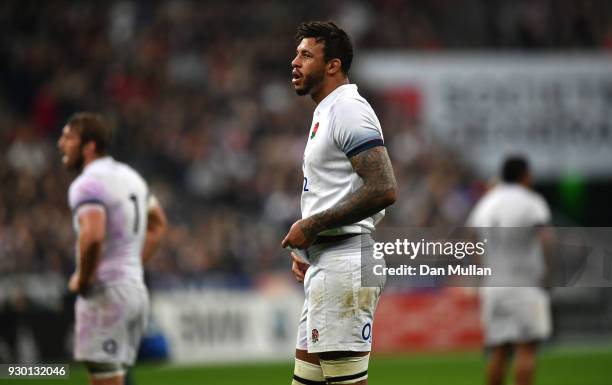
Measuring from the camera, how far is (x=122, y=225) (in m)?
7.76

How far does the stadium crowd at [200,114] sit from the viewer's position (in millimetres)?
18406

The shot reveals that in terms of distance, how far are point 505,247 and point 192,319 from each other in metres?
7.65

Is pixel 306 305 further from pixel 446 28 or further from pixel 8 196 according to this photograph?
pixel 446 28

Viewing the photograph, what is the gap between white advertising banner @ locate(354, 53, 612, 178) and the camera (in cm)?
2356

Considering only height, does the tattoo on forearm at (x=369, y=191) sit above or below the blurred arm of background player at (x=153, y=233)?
above

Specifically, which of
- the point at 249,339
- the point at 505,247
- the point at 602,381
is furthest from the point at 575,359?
A: the point at 505,247

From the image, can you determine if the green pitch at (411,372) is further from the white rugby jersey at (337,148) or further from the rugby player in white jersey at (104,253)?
the white rugby jersey at (337,148)

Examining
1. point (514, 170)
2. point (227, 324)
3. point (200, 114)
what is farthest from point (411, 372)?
point (200, 114)

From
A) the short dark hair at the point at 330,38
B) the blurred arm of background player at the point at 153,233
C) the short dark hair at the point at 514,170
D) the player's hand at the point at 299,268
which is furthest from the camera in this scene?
the short dark hair at the point at 514,170

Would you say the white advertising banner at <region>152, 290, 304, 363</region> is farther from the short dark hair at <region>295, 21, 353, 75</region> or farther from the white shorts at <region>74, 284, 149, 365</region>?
the short dark hair at <region>295, 21, 353, 75</region>

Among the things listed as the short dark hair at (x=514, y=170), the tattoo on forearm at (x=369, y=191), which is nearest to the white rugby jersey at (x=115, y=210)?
the tattoo on forearm at (x=369, y=191)

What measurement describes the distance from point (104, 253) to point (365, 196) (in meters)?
2.64

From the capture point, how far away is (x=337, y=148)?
586 centimetres

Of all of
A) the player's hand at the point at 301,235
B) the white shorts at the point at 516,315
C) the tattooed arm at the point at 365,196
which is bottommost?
the white shorts at the point at 516,315
